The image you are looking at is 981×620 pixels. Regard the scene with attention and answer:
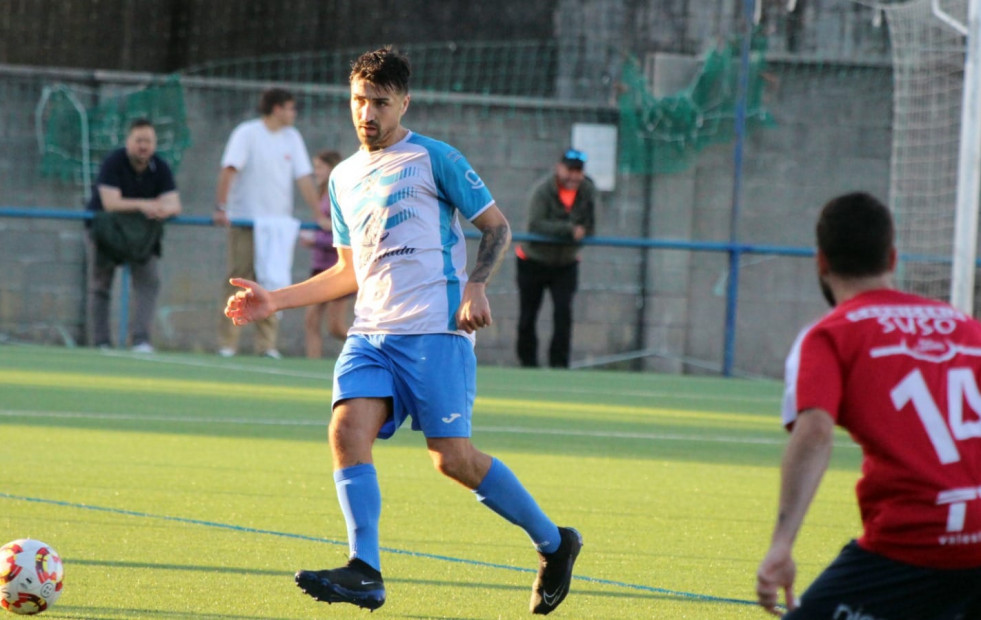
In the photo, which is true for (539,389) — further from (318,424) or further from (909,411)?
(909,411)

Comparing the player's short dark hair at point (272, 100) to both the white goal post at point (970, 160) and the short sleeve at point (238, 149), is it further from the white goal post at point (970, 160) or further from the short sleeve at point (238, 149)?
the white goal post at point (970, 160)

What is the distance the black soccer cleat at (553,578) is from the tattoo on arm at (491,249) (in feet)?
2.88

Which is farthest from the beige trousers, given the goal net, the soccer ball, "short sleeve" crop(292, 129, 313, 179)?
the soccer ball

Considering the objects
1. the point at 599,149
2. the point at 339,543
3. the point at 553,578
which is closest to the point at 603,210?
the point at 599,149

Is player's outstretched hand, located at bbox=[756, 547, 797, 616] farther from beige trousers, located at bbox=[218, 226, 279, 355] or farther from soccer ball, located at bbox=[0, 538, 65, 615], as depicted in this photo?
beige trousers, located at bbox=[218, 226, 279, 355]

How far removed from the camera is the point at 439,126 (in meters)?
17.5

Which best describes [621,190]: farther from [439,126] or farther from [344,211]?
[344,211]

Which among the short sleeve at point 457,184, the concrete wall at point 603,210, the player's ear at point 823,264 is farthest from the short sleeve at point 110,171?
the player's ear at point 823,264

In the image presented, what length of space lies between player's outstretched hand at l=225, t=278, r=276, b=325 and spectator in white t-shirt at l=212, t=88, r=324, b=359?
8.70 metres

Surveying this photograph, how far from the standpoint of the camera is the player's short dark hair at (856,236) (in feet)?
11.4

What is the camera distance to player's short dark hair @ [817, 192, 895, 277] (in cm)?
347

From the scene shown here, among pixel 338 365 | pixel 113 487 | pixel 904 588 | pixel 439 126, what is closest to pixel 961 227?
pixel 439 126

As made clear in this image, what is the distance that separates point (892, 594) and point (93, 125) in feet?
48.0

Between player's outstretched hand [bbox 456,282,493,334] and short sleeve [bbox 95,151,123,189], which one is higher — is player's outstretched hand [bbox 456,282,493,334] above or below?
above
